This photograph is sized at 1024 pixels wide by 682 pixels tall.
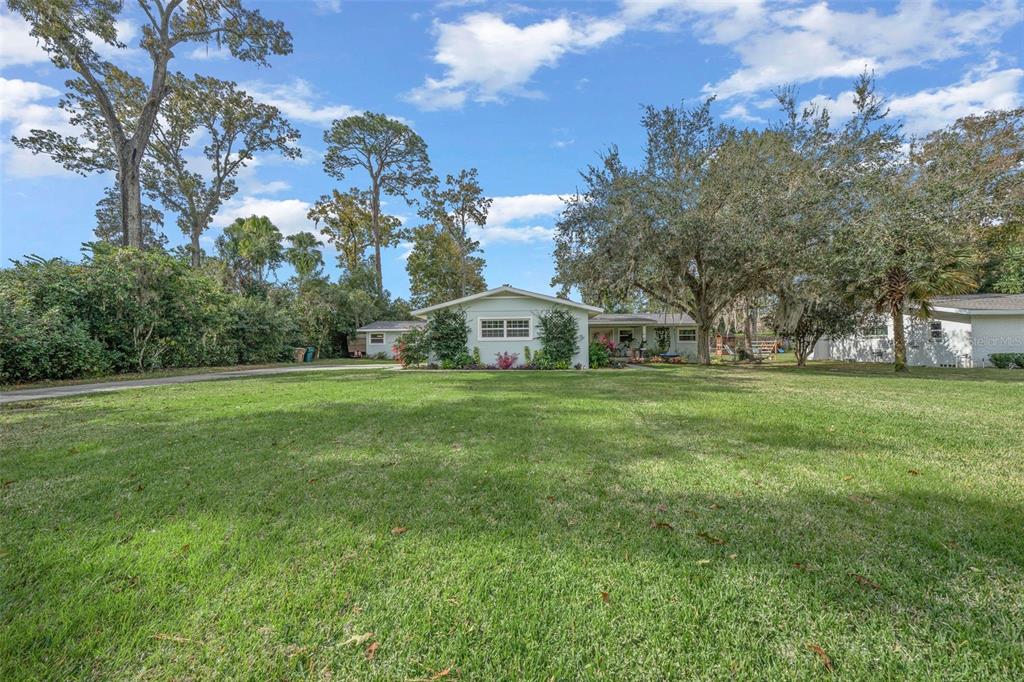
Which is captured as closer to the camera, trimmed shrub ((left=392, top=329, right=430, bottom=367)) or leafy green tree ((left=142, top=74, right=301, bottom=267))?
trimmed shrub ((left=392, top=329, right=430, bottom=367))

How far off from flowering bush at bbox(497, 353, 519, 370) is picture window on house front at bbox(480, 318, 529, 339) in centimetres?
81

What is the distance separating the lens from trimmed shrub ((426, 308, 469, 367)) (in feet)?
61.1

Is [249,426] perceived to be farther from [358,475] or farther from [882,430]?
[882,430]

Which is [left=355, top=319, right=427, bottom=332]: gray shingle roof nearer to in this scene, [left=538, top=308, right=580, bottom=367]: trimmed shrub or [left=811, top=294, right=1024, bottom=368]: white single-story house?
[left=538, top=308, right=580, bottom=367]: trimmed shrub

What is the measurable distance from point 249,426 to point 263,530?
3830mm

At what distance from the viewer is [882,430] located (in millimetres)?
5547

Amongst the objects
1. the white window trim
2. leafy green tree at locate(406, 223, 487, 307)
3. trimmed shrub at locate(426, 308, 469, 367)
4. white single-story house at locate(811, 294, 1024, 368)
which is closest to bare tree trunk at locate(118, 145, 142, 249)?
trimmed shrub at locate(426, 308, 469, 367)

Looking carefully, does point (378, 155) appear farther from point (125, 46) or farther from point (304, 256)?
point (125, 46)

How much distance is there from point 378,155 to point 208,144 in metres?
11.8

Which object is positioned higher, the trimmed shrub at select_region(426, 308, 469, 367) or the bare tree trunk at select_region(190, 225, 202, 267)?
the bare tree trunk at select_region(190, 225, 202, 267)

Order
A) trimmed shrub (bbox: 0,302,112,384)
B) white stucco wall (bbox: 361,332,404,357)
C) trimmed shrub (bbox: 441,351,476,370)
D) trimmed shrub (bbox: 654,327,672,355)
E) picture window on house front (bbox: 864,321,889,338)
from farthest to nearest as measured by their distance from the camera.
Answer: white stucco wall (bbox: 361,332,404,357) < trimmed shrub (bbox: 654,327,672,355) < picture window on house front (bbox: 864,321,889,338) < trimmed shrub (bbox: 441,351,476,370) < trimmed shrub (bbox: 0,302,112,384)

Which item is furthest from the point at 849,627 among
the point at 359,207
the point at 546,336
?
the point at 359,207

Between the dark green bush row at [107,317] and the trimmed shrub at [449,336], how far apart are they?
967 cm

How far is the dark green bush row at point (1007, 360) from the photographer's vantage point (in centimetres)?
1717
